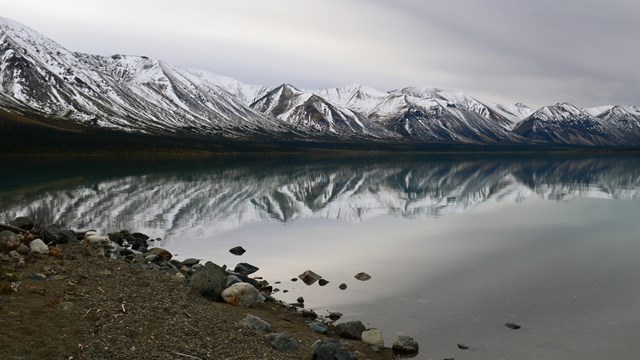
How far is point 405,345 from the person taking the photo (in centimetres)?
1780

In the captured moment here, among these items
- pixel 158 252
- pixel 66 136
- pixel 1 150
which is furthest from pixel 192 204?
pixel 66 136

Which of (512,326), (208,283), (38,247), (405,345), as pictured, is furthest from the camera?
(38,247)

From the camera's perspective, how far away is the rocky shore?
14.1m

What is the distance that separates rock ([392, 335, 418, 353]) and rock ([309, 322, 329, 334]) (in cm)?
269

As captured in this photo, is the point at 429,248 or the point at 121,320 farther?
the point at 429,248

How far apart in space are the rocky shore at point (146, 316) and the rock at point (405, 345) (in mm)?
33

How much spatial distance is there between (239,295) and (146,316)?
533 centimetres

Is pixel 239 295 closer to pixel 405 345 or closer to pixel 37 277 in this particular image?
pixel 405 345

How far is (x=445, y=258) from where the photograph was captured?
32844 mm

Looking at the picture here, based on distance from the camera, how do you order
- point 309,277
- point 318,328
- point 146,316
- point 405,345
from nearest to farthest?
point 146,316, point 405,345, point 318,328, point 309,277

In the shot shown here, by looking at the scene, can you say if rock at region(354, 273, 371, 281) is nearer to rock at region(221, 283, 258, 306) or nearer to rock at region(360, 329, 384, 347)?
rock at region(221, 283, 258, 306)

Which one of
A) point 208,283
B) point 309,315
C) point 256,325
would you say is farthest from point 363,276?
point 256,325

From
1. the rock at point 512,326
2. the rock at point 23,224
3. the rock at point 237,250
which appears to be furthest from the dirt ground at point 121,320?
the rock at point 237,250

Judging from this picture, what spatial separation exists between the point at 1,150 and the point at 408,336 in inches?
6423
